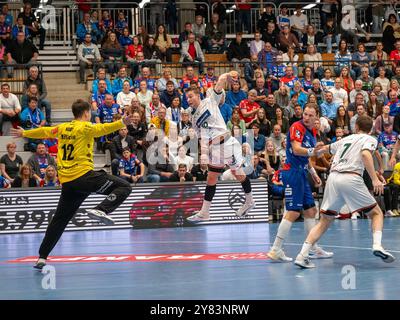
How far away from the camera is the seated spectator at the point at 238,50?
27.7 metres

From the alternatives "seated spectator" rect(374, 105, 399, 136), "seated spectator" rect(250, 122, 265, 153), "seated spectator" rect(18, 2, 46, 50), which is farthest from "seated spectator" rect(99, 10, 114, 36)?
"seated spectator" rect(374, 105, 399, 136)

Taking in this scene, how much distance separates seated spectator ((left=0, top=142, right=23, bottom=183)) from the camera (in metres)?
21.1

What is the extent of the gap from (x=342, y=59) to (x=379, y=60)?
1204 mm

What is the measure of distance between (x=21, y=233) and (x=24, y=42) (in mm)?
8112

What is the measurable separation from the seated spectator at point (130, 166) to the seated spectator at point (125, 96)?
2147mm

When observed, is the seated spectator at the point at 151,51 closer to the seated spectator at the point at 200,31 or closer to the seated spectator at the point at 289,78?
the seated spectator at the point at 200,31

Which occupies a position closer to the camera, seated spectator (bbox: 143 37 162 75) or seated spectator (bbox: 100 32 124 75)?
seated spectator (bbox: 100 32 124 75)

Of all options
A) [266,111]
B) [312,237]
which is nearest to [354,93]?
[266,111]

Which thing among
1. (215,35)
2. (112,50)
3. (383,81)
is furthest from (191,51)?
(383,81)

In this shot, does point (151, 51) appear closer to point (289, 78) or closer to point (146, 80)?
point (146, 80)

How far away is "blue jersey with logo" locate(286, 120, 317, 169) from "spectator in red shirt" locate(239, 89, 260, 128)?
35.4 ft

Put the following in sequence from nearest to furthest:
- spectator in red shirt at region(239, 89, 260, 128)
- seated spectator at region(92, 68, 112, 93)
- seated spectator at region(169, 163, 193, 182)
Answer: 1. seated spectator at region(169, 163, 193, 182)
2. spectator in red shirt at region(239, 89, 260, 128)
3. seated spectator at region(92, 68, 112, 93)

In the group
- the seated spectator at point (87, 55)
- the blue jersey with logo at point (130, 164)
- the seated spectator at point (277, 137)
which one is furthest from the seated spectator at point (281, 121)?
the seated spectator at point (87, 55)

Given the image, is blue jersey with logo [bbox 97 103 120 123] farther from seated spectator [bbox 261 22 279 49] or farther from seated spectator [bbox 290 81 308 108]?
seated spectator [bbox 261 22 279 49]
